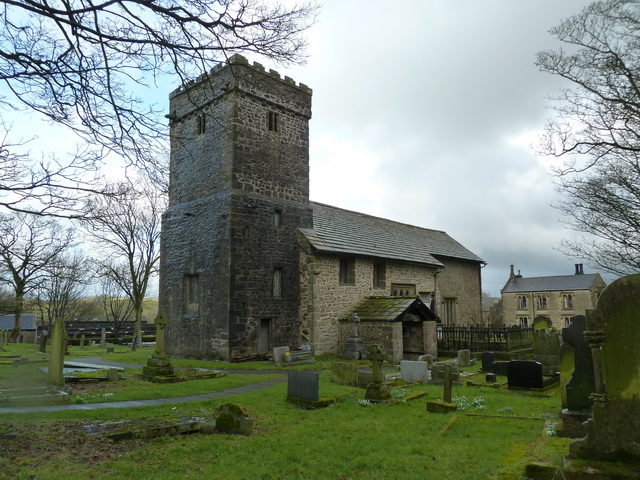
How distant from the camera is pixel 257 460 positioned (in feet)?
20.1

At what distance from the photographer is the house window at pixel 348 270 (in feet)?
73.0

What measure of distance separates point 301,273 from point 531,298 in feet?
147

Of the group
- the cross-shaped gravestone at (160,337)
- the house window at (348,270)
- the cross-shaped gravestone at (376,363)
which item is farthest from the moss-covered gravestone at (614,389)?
the house window at (348,270)

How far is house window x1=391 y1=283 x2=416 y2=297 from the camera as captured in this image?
82.1 feet

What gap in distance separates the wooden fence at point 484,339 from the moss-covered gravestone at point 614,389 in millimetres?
17099

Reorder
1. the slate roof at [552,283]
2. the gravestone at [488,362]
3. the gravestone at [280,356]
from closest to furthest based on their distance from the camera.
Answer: the gravestone at [488,362], the gravestone at [280,356], the slate roof at [552,283]

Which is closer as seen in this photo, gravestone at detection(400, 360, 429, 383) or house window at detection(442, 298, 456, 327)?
gravestone at detection(400, 360, 429, 383)

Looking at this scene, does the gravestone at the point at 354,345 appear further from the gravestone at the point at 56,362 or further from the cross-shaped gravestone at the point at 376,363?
the gravestone at the point at 56,362

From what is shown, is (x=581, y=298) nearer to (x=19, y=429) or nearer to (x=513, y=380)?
(x=513, y=380)

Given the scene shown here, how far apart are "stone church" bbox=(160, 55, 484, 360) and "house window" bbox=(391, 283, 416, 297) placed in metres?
1.79

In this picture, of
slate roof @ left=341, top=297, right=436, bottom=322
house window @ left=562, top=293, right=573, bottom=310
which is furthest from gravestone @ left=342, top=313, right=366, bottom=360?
house window @ left=562, top=293, right=573, bottom=310

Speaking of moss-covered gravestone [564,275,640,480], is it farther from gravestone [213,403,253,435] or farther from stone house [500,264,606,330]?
stone house [500,264,606,330]

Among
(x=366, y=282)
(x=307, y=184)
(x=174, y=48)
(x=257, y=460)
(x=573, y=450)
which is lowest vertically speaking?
(x=257, y=460)

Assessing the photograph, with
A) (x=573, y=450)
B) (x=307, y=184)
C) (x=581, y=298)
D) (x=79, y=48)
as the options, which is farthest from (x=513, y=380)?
(x=581, y=298)
